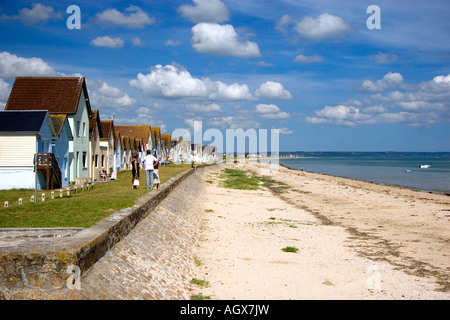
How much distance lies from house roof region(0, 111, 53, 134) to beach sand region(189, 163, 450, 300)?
37.4 feet

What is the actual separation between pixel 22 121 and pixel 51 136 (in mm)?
2108

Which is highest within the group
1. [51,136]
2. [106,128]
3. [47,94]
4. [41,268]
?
[47,94]

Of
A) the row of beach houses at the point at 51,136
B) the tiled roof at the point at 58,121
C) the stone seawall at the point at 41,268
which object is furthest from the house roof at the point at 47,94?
the stone seawall at the point at 41,268

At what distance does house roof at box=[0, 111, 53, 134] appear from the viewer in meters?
25.4

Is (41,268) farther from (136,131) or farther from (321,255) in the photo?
(136,131)

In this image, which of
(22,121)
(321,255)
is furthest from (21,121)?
(321,255)

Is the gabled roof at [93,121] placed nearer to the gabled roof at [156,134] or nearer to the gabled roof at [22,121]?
the gabled roof at [22,121]

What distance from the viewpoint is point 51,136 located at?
2758 centimetres

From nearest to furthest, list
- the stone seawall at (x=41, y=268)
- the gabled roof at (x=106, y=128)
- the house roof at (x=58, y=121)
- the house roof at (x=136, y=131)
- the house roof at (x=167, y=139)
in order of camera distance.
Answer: the stone seawall at (x=41, y=268), the house roof at (x=58, y=121), the gabled roof at (x=106, y=128), the house roof at (x=136, y=131), the house roof at (x=167, y=139)

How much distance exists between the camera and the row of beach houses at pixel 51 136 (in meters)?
25.6

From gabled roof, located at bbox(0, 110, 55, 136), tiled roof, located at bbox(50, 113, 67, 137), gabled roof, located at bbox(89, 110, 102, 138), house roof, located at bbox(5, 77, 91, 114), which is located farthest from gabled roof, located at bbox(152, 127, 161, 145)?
gabled roof, located at bbox(0, 110, 55, 136)

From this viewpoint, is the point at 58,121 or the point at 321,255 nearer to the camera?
the point at 321,255
